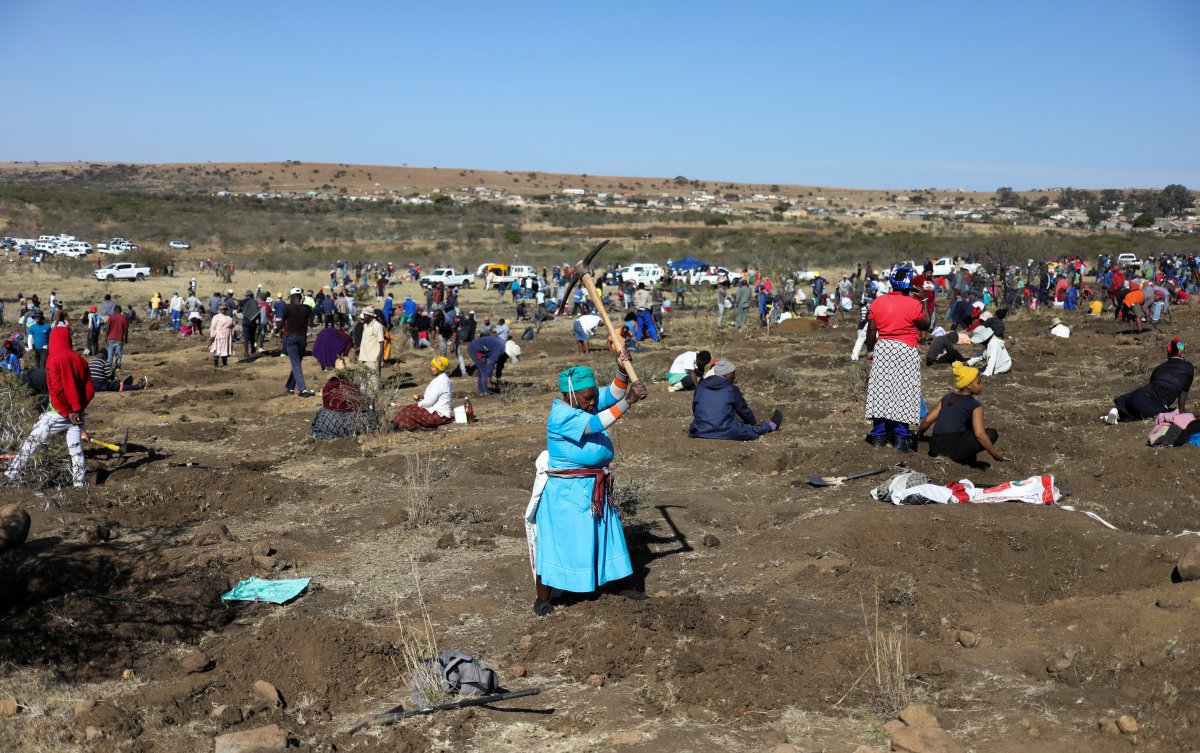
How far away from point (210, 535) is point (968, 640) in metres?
5.49

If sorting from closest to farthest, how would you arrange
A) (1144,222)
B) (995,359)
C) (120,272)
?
1. (995,359)
2. (120,272)
3. (1144,222)

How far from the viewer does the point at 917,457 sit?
9156mm

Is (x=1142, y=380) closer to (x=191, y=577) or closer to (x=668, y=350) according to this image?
(x=668, y=350)

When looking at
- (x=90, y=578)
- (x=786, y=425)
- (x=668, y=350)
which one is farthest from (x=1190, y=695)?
(x=668, y=350)

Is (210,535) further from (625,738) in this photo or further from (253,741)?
(625,738)

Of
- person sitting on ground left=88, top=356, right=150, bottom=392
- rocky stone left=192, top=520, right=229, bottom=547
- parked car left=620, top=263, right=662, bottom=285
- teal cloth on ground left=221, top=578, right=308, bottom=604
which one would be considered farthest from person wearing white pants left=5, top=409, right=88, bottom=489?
parked car left=620, top=263, right=662, bottom=285

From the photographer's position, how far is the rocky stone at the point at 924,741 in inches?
166

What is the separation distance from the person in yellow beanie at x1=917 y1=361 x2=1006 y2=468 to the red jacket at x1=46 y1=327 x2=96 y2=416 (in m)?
7.50

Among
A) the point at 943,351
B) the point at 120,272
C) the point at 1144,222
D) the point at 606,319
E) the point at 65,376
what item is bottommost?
the point at 120,272

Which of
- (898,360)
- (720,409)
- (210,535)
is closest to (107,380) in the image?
(210,535)

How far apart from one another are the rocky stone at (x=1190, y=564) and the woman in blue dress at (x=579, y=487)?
3.04 meters

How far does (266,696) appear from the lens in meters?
5.26

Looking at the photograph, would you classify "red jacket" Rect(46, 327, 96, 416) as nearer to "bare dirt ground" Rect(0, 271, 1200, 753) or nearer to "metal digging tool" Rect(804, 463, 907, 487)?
"bare dirt ground" Rect(0, 271, 1200, 753)

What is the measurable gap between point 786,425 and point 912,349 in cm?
261
